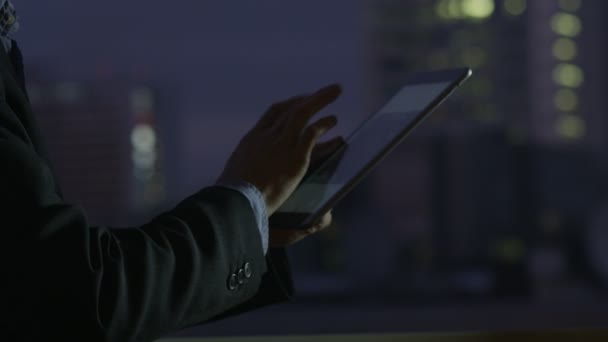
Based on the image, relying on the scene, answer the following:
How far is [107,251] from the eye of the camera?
51cm

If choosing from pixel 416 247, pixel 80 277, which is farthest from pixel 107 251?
pixel 416 247

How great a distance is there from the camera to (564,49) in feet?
136

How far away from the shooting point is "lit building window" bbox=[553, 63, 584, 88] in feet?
132

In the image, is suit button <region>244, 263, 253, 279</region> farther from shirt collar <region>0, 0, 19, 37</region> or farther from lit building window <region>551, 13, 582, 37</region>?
lit building window <region>551, 13, 582, 37</region>

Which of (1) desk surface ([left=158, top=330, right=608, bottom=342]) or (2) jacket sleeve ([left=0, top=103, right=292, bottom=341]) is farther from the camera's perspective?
(1) desk surface ([left=158, top=330, right=608, bottom=342])

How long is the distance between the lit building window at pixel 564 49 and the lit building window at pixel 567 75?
364 millimetres

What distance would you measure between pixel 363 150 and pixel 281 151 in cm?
7

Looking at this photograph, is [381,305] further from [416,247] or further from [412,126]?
[416,247]

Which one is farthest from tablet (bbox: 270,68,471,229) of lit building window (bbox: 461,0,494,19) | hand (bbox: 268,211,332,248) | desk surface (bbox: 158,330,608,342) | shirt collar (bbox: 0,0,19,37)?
lit building window (bbox: 461,0,494,19)

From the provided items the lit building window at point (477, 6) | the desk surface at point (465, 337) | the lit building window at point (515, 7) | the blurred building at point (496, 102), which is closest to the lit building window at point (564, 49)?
the blurred building at point (496, 102)

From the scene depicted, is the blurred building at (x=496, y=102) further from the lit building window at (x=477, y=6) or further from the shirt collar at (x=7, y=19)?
the shirt collar at (x=7, y=19)

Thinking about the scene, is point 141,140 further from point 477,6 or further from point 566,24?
point 566,24

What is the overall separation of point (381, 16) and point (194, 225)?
134 feet

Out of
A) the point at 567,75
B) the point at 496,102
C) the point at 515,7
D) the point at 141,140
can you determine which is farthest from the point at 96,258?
the point at 567,75
